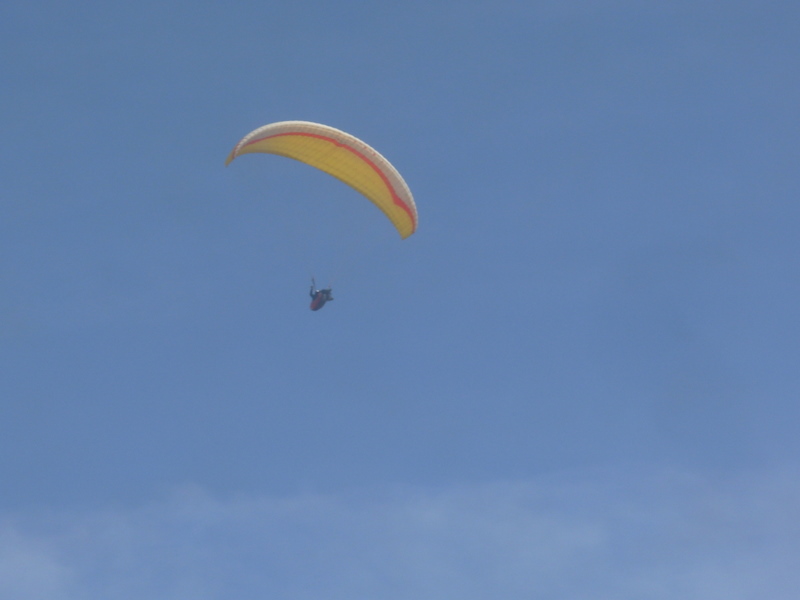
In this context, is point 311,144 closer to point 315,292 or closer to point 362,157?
point 362,157

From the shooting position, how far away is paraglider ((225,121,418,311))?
56.8m

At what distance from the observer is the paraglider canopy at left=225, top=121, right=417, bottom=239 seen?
186 feet

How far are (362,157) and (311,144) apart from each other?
2.25m

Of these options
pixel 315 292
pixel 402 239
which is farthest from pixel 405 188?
pixel 315 292

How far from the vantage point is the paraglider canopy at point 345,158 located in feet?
186

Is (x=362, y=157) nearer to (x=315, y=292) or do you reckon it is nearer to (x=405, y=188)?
(x=405, y=188)

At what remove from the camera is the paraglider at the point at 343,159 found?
56.8 meters

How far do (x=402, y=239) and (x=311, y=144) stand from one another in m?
5.81

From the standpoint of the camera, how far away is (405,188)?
59.2 metres

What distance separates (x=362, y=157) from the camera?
192 feet

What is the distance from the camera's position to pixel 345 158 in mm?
58500

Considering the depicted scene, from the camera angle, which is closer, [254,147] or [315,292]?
[254,147]

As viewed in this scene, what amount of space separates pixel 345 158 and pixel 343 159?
0.33 ft

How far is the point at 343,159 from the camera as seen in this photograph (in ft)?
192
